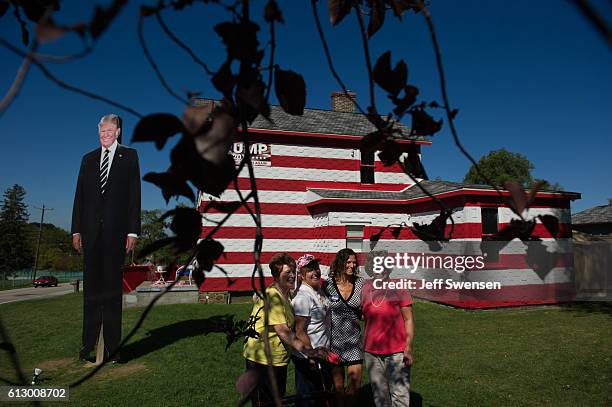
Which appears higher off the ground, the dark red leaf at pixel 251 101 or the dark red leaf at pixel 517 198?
the dark red leaf at pixel 251 101

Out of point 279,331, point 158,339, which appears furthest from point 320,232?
point 279,331

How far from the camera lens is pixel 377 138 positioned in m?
0.98

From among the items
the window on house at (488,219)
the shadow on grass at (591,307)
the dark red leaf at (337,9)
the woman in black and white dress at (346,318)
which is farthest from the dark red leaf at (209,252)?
the shadow on grass at (591,307)

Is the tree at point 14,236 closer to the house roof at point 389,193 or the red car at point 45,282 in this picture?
the red car at point 45,282

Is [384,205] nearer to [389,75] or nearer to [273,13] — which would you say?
[389,75]

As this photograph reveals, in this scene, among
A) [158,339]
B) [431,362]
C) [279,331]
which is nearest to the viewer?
[279,331]

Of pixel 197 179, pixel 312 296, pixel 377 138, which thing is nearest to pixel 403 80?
pixel 377 138

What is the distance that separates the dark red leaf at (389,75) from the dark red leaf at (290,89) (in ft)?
0.56

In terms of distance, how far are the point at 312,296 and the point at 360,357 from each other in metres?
0.83

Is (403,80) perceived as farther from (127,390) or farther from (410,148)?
(127,390)

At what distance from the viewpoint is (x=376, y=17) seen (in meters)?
0.91

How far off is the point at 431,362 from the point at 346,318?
10.7ft

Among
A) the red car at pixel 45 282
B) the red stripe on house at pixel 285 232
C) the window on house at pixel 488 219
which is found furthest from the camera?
the red car at pixel 45 282

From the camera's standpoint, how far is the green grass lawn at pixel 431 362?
5367mm
